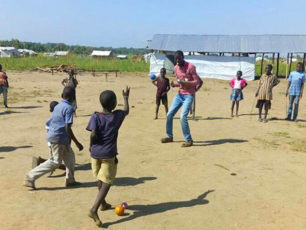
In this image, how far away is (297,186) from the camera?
5.61 meters

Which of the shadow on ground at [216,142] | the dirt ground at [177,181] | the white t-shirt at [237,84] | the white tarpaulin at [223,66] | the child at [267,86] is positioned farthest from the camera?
the white tarpaulin at [223,66]

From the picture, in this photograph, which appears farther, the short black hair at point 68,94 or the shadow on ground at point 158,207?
the short black hair at point 68,94

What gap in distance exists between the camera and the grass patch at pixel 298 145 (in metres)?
7.94

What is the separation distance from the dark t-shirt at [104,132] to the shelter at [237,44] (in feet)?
89.8

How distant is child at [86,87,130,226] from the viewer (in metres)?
4.11

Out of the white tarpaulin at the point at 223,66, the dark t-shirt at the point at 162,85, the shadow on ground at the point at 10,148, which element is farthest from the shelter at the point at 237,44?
the shadow on ground at the point at 10,148

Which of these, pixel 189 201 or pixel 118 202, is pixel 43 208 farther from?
pixel 189 201

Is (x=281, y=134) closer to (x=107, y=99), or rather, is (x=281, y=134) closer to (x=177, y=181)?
(x=177, y=181)

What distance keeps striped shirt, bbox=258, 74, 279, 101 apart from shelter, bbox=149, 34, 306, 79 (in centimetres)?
1972

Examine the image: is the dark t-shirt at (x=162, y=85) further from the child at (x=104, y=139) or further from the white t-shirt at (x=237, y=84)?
the child at (x=104, y=139)

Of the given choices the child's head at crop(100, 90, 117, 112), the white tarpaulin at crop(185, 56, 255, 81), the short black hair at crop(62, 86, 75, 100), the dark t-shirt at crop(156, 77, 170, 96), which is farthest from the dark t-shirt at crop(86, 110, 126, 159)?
the white tarpaulin at crop(185, 56, 255, 81)

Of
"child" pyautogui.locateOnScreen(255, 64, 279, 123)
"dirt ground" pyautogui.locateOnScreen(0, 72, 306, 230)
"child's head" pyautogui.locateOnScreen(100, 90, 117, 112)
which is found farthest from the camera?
"child" pyautogui.locateOnScreen(255, 64, 279, 123)

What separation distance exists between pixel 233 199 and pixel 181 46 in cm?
2966

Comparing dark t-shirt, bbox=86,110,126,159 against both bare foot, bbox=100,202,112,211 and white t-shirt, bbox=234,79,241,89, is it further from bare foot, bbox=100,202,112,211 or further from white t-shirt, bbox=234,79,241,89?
white t-shirt, bbox=234,79,241,89
